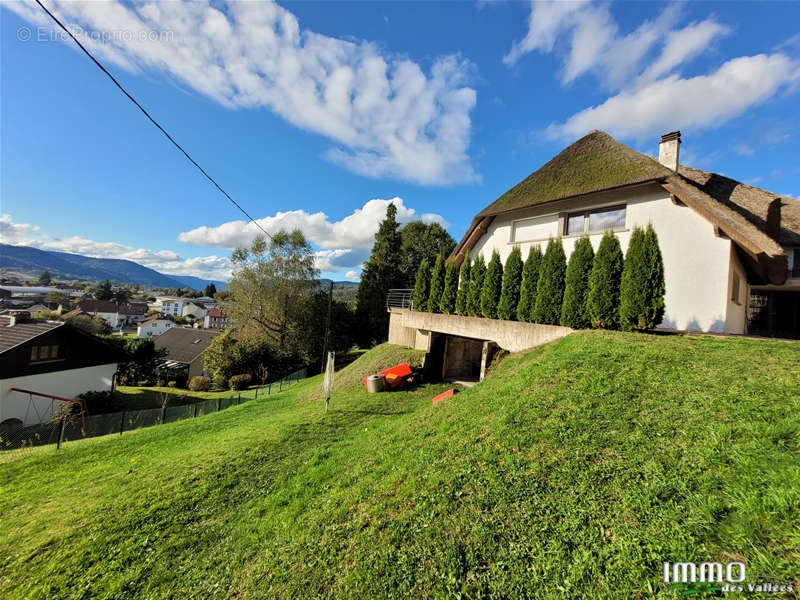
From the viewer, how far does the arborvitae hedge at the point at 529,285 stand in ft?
34.2

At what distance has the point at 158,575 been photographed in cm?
347

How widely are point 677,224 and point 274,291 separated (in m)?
28.6

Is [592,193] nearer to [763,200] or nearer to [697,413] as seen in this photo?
[763,200]

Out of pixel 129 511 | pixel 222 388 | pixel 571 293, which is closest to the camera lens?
pixel 129 511

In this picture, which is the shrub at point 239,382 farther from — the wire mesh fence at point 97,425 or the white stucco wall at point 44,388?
the wire mesh fence at point 97,425

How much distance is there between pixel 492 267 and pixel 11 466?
1492 cm

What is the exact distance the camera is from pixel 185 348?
3519cm

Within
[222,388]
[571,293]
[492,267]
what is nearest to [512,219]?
[492,267]

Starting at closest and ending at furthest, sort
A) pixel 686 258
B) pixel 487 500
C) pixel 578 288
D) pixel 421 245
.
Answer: pixel 487 500 → pixel 686 258 → pixel 578 288 → pixel 421 245

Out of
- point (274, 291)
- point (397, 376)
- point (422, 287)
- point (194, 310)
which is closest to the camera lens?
point (397, 376)

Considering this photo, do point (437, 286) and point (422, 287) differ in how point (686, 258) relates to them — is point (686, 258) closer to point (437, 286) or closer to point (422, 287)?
point (437, 286)

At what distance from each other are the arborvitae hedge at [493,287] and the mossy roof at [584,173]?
2.47 m

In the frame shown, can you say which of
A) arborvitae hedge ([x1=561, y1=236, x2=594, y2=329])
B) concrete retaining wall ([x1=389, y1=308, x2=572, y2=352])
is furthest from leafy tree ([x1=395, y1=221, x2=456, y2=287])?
arborvitae hedge ([x1=561, y1=236, x2=594, y2=329])

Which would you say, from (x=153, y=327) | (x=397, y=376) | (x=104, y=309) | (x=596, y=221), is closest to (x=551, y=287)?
(x=596, y=221)
